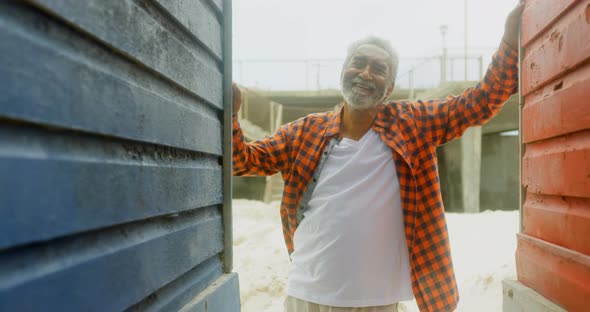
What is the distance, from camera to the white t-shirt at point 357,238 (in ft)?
7.74

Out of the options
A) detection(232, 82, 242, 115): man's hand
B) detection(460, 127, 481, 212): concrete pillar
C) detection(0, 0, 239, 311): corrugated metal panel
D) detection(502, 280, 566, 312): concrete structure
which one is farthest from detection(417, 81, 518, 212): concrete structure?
detection(0, 0, 239, 311): corrugated metal panel

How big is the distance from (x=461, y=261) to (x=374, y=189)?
15.7 feet

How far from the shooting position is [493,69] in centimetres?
242

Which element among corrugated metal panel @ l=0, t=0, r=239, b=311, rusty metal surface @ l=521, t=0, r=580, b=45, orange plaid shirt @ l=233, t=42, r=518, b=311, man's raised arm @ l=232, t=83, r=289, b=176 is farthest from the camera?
man's raised arm @ l=232, t=83, r=289, b=176

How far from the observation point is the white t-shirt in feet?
7.74

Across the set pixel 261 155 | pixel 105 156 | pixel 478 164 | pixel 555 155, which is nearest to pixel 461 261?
pixel 261 155

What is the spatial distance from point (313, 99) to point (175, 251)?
1716cm

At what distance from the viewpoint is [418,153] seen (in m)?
2.55

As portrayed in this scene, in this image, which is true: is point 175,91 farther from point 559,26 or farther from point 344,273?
point 559,26

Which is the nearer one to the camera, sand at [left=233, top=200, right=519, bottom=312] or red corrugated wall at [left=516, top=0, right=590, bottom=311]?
red corrugated wall at [left=516, top=0, right=590, bottom=311]

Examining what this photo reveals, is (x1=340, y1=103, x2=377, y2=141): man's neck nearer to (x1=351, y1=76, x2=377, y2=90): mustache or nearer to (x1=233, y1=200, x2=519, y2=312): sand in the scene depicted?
(x1=351, y1=76, x2=377, y2=90): mustache

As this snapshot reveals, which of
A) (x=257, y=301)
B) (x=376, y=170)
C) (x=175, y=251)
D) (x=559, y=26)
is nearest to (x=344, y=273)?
(x=376, y=170)

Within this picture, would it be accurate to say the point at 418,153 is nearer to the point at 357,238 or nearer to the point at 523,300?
the point at 357,238

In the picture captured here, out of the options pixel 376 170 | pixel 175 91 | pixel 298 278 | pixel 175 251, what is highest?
pixel 175 91
